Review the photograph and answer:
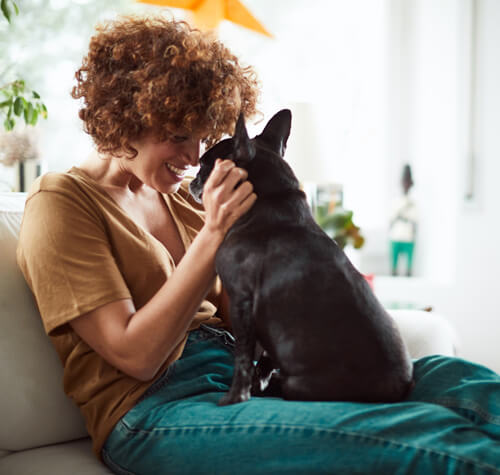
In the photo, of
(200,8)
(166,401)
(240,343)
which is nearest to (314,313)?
(240,343)

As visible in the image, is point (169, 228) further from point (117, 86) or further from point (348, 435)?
point (348, 435)

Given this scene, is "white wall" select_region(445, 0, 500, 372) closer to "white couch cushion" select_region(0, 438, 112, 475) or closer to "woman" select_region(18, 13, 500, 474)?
"woman" select_region(18, 13, 500, 474)

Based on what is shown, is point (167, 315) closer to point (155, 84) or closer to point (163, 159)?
point (163, 159)

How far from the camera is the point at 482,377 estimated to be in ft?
3.32

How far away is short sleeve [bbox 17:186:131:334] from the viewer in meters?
1.00

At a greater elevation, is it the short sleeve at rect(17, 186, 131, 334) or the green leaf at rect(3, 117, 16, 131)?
the green leaf at rect(3, 117, 16, 131)

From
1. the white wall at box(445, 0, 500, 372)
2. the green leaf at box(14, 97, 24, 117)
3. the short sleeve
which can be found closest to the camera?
the short sleeve

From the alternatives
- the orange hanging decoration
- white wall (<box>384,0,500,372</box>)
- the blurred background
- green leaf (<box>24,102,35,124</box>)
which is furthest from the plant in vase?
green leaf (<box>24,102,35,124</box>)

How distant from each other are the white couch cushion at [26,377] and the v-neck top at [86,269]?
50 mm

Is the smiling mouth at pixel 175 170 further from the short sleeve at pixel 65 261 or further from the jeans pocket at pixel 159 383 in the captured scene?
the jeans pocket at pixel 159 383

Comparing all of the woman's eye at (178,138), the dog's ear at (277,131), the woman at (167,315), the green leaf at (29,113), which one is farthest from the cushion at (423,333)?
the green leaf at (29,113)

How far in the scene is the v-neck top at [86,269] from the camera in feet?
3.30

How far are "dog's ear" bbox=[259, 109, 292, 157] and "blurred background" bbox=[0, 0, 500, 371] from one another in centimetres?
153

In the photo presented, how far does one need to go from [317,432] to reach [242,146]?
1.68 ft
